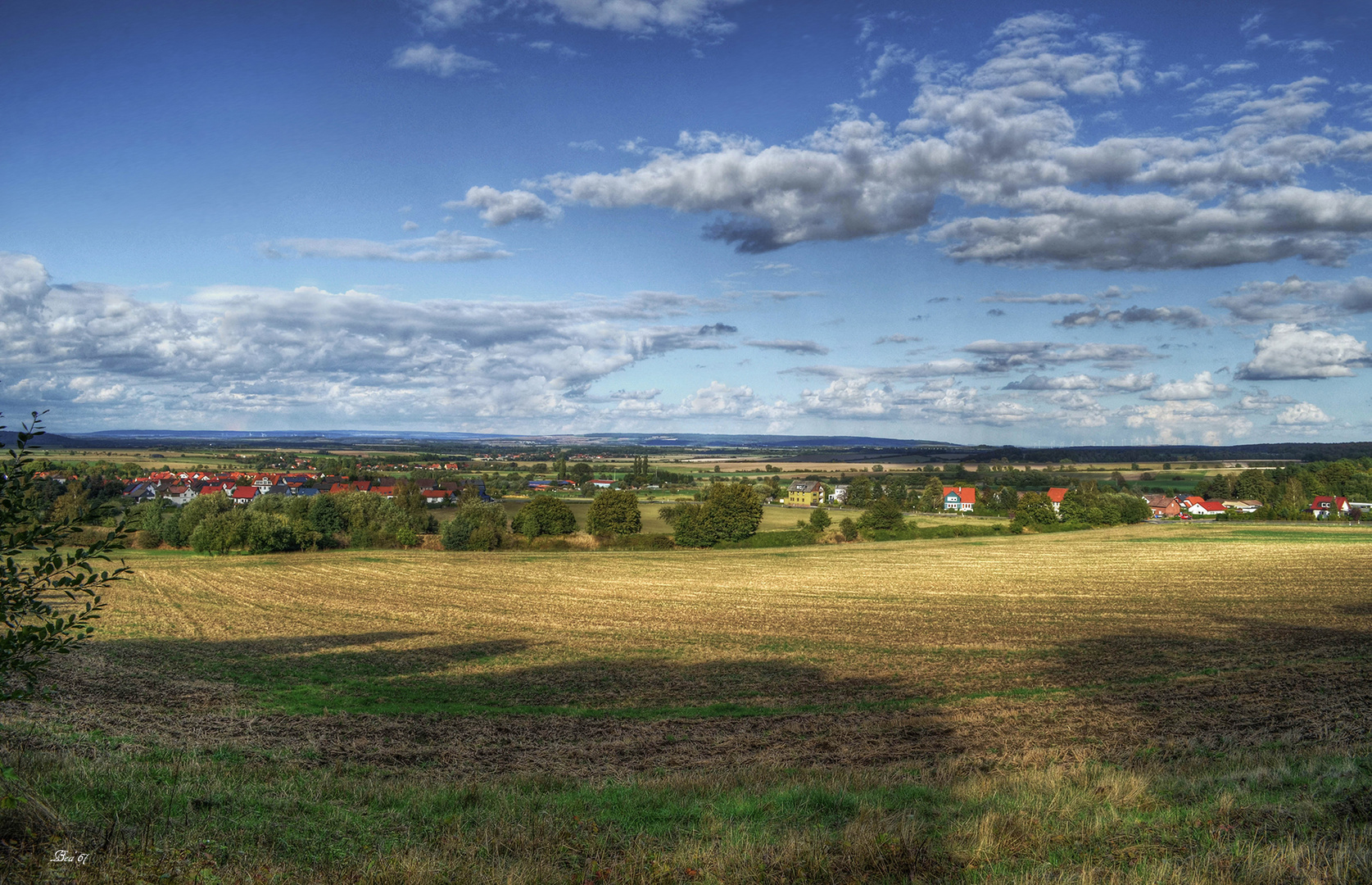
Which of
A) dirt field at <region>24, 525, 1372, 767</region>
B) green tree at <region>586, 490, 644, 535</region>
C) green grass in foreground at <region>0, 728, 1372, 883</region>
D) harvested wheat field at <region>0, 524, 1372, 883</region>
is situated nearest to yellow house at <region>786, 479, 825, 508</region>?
green tree at <region>586, 490, 644, 535</region>

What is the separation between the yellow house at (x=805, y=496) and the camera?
12800cm

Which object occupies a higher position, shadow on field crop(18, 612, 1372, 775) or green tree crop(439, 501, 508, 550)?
shadow on field crop(18, 612, 1372, 775)

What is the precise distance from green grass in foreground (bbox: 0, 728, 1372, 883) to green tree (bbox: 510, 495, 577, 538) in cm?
6429

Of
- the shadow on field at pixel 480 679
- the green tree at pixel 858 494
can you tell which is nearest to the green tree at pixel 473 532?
the shadow on field at pixel 480 679

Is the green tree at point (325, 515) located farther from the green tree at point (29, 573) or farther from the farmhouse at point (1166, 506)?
the farmhouse at point (1166, 506)

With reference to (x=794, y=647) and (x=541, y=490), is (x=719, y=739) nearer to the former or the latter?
(x=794, y=647)

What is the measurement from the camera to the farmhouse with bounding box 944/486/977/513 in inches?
4825

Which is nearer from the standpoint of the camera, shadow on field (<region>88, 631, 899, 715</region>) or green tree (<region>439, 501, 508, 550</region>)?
shadow on field (<region>88, 631, 899, 715</region>)

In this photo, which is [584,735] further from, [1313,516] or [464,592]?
[1313,516]

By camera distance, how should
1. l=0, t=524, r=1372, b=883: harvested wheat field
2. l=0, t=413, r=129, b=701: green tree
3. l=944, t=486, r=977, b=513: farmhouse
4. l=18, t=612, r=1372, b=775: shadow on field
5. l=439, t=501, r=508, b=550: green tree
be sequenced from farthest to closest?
l=944, t=486, r=977, b=513: farmhouse
l=439, t=501, r=508, b=550: green tree
l=18, t=612, r=1372, b=775: shadow on field
l=0, t=524, r=1372, b=883: harvested wheat field
l=0, t=413, r=129, b=701: green tree

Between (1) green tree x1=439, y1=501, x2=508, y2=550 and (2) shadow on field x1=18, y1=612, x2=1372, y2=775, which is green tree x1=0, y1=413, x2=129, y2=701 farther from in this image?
(1) green tree x1=439, y1=501, x2=508, y2=550

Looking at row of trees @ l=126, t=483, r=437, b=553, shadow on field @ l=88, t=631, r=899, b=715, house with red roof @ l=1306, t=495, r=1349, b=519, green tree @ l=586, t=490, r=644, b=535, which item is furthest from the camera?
house with red roof @ l=1306, t=495, r=1349, b=519

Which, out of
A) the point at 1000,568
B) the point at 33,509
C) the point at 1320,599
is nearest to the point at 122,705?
the point at 33,509

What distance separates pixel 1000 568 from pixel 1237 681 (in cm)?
3705
